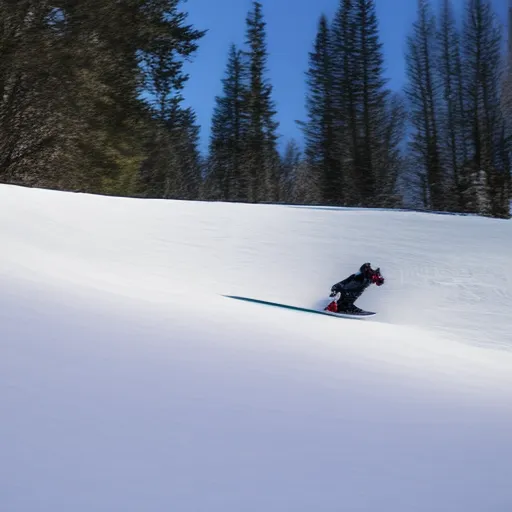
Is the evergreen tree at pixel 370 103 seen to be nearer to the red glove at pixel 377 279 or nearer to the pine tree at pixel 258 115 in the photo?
the pine tree at pixel 258 115

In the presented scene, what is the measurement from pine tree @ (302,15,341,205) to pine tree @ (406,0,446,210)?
488cm

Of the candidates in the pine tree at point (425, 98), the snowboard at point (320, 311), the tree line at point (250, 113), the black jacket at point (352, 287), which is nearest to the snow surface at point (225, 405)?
the snowboard at point (320, 311)

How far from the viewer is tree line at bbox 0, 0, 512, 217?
1753 cm

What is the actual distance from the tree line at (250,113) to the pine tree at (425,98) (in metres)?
0.07

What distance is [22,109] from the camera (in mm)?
17594

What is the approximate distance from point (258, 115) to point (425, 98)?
11.0 metres

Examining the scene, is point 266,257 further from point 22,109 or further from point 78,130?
point 22,109

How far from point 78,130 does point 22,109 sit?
1799mm

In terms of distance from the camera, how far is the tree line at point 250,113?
17.5 metres

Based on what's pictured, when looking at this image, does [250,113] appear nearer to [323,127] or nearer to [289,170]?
[323,127]

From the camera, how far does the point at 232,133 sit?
1581 inches

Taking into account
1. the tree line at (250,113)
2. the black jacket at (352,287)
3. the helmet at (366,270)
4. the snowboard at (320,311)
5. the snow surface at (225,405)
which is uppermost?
the tree line at (250,113)

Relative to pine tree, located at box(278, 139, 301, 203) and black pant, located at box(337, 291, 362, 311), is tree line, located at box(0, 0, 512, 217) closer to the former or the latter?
pine tree, located at box(278, 139, 301, 203)

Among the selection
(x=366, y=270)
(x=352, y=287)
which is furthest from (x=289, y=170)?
(x=352, y=287)
